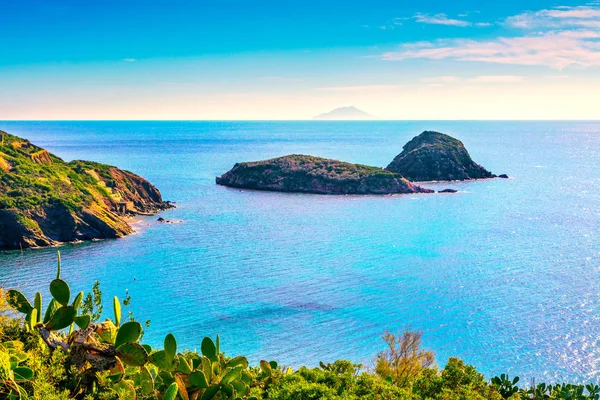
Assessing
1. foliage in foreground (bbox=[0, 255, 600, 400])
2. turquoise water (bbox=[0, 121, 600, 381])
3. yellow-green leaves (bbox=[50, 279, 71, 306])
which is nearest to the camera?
foliage in foreground (bbox=[0, 255, 600, 400])

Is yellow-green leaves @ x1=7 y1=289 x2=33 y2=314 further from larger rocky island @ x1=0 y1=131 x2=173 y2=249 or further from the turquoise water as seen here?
larger rocky island @ x1=0 y1=131 x2=173 y2=249

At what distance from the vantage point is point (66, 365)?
1478cm

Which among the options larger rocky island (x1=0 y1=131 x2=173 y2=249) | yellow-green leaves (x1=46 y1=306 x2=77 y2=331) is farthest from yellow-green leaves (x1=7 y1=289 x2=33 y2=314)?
larger rocky island (x1=0 y1=131 x2=173 y2=249)

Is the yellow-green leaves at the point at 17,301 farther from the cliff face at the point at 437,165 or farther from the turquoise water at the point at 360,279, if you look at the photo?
the cliff face at the point at 437,165

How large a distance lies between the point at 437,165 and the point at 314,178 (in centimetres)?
4294

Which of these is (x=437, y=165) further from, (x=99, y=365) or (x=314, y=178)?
(x=99, y=365)

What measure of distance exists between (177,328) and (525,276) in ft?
138

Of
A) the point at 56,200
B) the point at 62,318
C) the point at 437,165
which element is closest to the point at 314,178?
the point at 437,165

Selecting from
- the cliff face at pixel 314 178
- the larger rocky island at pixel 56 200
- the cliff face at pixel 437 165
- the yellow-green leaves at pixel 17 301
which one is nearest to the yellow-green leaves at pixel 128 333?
the yellow-green leaves at pixel 17 301

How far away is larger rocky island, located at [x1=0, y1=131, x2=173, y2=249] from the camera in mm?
77750

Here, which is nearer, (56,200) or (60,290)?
(60,290)

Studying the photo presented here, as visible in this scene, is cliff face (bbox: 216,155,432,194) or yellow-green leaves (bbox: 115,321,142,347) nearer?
yellow-green leaves (bbox: 115,321,142,347)

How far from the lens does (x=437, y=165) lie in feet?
537

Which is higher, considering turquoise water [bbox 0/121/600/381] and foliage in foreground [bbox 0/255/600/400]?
foliage in foreground [bbox 0/255/600/400]
